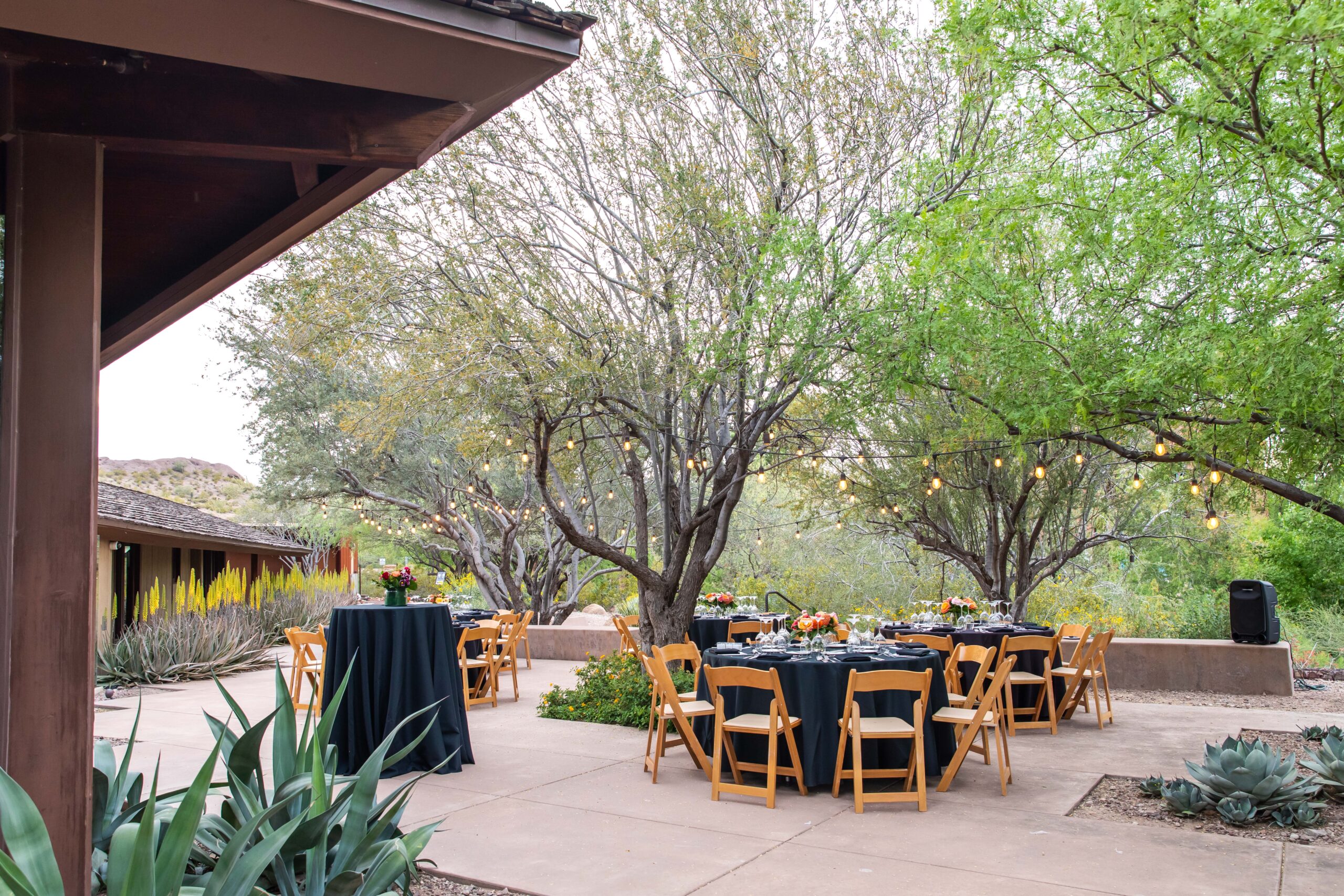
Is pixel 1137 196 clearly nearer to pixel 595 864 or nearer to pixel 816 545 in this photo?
pixel 595 864

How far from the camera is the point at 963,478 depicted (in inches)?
506

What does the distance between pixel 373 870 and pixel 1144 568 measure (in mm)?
23691

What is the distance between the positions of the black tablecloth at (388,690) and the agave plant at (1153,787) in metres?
4.59

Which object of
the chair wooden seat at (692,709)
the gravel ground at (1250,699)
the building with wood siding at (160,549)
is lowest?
the gravel ground at (1250,699)

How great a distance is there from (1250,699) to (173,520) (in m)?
16.4

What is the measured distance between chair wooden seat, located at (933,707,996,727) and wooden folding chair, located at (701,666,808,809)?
92 centimetres

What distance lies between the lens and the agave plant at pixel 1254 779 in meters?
5.25

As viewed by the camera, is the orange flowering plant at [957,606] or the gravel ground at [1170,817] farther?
the orange flowering plant at [957,606]

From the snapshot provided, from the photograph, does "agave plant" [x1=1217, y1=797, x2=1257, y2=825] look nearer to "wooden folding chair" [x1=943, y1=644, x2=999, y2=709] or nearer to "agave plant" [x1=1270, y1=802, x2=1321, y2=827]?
"agave plant" [x1=1270, y1=802, x2=1321, y2=827]

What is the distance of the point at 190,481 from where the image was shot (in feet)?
230

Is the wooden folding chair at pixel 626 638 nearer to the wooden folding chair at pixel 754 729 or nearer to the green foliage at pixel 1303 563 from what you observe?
the wooden folding chair at pixel 754 729

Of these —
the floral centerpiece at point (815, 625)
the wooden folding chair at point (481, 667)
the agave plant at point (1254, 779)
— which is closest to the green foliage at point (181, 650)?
the wooden folding chair at point (481, 667)

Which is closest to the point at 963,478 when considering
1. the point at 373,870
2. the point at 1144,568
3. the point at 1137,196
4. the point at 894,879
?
the point at 1137,196

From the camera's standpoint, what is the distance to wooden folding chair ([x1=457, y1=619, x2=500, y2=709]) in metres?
9.65
